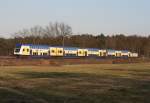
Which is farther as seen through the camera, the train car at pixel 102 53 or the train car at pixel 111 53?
the train car at pixel 111 53

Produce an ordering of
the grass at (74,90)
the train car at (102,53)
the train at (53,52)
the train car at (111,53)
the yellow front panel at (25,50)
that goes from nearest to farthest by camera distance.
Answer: the grass at (74,90)
the yellow front panel at (25,50)
the train at (53,52)
the train car at (102,53)
the train car at (111,53)

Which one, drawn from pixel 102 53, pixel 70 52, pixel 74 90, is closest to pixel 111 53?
Result: pixel 102 53

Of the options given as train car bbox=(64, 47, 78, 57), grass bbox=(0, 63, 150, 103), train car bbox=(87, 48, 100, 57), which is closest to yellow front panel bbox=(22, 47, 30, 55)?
train car bbox=(64, 47, 78, 57)

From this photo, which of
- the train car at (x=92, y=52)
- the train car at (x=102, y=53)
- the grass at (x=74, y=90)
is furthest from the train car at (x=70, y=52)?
the grass at (x=74, y=90)

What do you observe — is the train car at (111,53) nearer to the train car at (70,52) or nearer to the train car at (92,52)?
the train car at (92,52)

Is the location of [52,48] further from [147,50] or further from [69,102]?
[147,50]

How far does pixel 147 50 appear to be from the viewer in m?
172

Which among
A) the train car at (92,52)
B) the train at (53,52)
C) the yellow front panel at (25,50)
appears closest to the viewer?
the yellow front panel at (25,50)

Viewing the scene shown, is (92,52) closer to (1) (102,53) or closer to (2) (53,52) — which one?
(1) (102,53)

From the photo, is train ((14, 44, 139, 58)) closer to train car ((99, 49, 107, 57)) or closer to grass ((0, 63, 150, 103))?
train car ((99, 49, 107, 57))

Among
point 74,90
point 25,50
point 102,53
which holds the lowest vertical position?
point 74,90

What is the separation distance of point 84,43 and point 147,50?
3082 cm

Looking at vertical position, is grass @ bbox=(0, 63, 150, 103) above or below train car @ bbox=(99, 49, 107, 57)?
below

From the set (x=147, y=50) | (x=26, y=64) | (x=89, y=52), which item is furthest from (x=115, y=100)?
(x=147, y=50)
